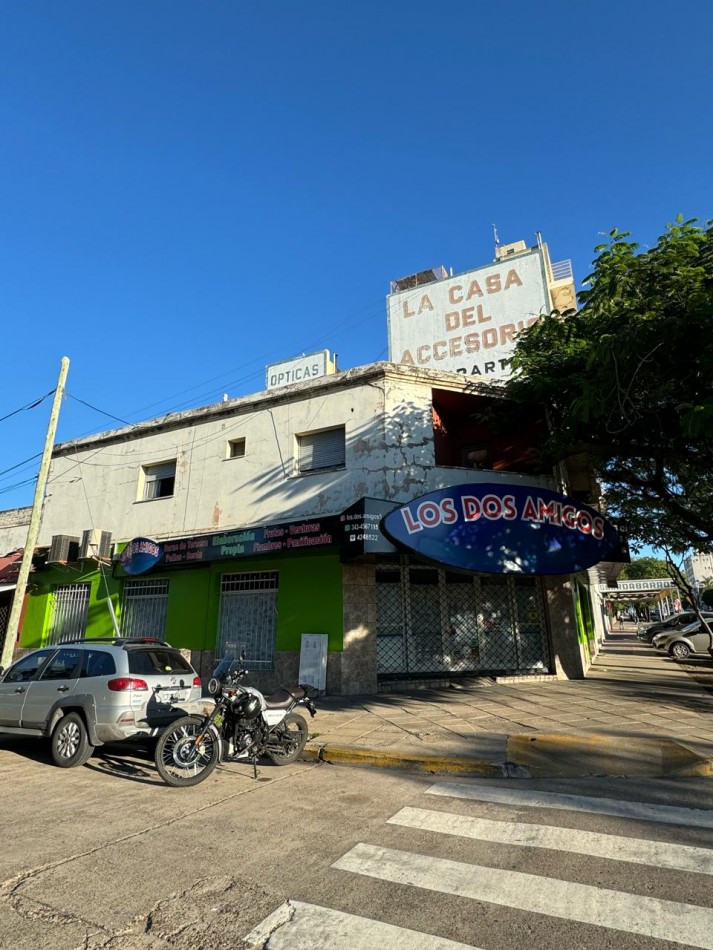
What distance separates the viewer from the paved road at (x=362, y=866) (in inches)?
119

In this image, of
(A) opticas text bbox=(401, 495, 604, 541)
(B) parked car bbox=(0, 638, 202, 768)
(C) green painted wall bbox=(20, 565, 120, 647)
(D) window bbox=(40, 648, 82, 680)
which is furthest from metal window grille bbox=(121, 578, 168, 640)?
Result: (A) opticas text bbox=(401, 495, 604, 541)

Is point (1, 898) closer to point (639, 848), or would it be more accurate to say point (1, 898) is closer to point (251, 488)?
point (639, 848)

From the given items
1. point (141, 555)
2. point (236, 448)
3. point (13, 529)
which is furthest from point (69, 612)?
point (236, 448)

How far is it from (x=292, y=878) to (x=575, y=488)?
14.5m

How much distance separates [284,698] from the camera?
7.15 meters

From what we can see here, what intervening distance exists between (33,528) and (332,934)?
538 inches

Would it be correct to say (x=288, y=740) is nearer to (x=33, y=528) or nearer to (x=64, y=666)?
(x=64, y=666)

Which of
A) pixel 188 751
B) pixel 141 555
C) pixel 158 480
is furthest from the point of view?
pixel 158 480

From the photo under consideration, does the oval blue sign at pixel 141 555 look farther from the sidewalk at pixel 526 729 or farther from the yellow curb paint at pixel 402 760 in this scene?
the yellow curb paint at pixel 402 760

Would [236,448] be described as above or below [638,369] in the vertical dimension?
above

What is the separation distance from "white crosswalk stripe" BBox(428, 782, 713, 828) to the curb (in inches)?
27.6

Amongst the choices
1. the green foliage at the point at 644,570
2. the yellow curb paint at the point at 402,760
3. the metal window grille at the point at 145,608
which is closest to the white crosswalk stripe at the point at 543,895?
the yellow curb paint at the point at 402,760

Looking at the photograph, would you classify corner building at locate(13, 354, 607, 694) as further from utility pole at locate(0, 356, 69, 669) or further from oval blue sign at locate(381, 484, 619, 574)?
utility pole at locate(0, 356, 69, 669)

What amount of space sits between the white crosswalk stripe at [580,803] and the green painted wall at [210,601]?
21.0 ft
